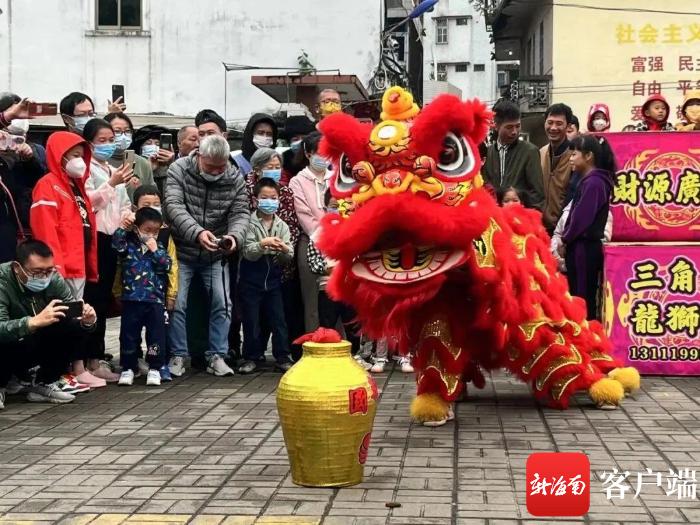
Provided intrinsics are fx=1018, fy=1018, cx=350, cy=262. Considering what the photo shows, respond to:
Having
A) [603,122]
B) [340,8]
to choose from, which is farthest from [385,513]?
[340,8]

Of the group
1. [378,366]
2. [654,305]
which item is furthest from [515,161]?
[378,366]

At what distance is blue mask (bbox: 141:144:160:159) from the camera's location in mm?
9117

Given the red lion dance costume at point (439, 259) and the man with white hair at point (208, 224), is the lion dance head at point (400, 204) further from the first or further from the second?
the man with white hair at point (208, 224)

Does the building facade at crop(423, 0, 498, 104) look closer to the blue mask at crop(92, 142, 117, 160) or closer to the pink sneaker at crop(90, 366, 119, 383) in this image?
the blue mask at crop(92, 142, 117, 160)

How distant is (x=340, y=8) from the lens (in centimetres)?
2011

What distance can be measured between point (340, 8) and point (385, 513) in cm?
1694

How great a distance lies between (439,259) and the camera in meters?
5.51

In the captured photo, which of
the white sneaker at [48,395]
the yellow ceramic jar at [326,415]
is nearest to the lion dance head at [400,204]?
the yellow ceramic jar at [326,415]

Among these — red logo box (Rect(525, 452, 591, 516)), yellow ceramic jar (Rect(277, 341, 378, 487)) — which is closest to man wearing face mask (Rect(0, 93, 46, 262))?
yellow ceramic jar (Rect(277, 341, 378, 487))

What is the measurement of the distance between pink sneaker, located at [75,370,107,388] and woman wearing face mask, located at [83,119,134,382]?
0.24 metres

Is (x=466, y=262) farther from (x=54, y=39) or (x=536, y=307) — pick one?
(x=54, y=39)

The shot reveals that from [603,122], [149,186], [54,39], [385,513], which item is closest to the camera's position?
[385,513]

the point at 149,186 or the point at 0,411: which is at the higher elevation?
the point at 149,186

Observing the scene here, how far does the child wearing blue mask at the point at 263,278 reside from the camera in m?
8.48
